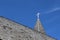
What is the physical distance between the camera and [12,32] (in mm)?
24281

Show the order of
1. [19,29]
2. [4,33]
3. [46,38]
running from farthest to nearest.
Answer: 1. [46,38]
2. [19,29]
3. [4,33]

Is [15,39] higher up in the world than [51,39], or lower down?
lower down

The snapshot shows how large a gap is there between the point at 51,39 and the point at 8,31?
689cm

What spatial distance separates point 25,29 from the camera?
2588 cm

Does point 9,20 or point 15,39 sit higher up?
point 9,20

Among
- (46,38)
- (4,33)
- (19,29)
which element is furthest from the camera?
(46,38)

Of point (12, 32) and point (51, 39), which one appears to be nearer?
point (12, 32)

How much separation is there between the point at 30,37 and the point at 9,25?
3.13 meters

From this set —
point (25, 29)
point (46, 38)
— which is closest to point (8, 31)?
point (25, 29)

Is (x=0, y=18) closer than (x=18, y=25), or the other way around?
(x=0, y=18)

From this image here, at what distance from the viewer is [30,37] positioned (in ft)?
85.6

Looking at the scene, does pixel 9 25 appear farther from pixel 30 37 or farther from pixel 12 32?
pixel 30 37

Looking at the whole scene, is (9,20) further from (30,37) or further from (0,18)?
(30,37)

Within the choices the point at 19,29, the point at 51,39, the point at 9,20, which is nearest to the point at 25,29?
the point at 19,29
